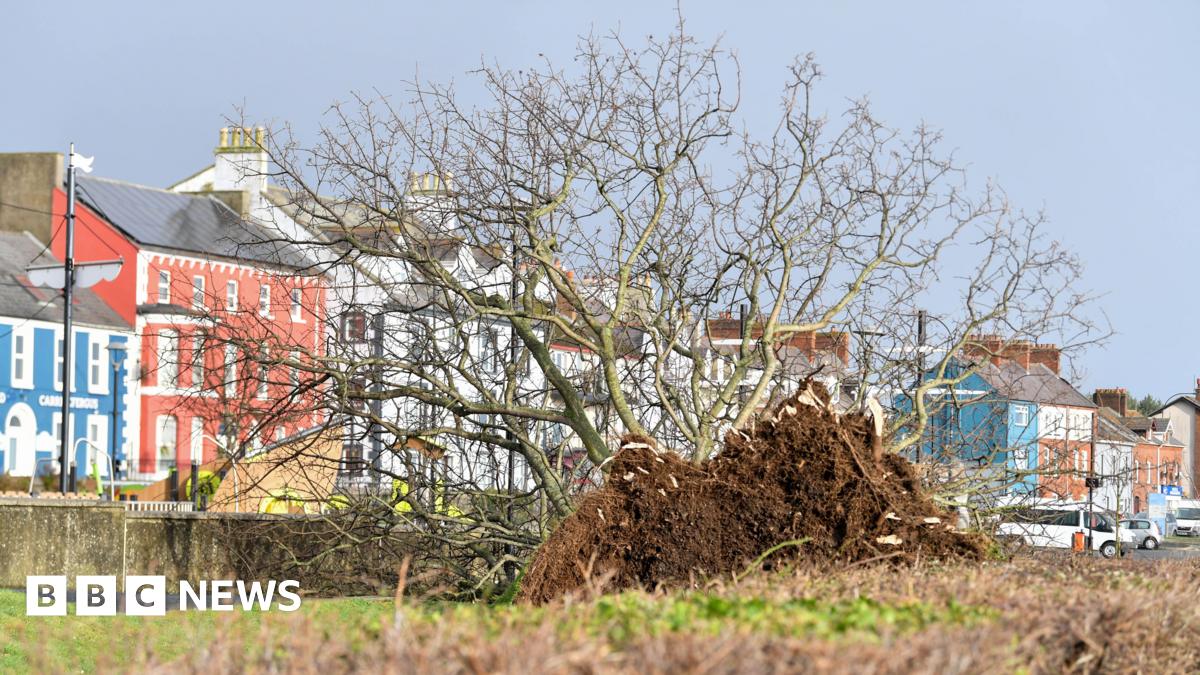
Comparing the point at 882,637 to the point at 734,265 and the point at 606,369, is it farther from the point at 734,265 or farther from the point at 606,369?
the point at 734,265

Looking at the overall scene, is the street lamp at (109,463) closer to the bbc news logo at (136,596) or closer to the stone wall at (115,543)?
the stone wall at (115,543)

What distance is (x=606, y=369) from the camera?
14.4 m

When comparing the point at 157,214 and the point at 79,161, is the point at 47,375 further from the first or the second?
the point at 79,161

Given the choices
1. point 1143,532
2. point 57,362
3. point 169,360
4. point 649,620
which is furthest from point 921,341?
point 1143,532

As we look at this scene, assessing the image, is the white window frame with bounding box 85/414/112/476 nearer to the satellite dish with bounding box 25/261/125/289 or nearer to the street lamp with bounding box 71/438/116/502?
the street lamp with bounding box 71/438/116/502

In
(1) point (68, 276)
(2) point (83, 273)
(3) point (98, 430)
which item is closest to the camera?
(1) point (68, 276)

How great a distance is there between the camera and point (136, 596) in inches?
668

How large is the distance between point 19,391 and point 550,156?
45041 millimetres

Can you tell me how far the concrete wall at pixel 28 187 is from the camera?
62.2 meters

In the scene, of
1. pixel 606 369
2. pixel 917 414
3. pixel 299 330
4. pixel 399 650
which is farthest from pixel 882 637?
pixel 299 330

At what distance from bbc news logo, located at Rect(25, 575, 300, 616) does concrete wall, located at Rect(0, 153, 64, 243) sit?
44.8 metres

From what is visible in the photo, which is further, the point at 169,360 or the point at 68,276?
the point at 68,276

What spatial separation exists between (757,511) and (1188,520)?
78166mm

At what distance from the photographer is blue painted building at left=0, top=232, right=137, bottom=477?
183ft
